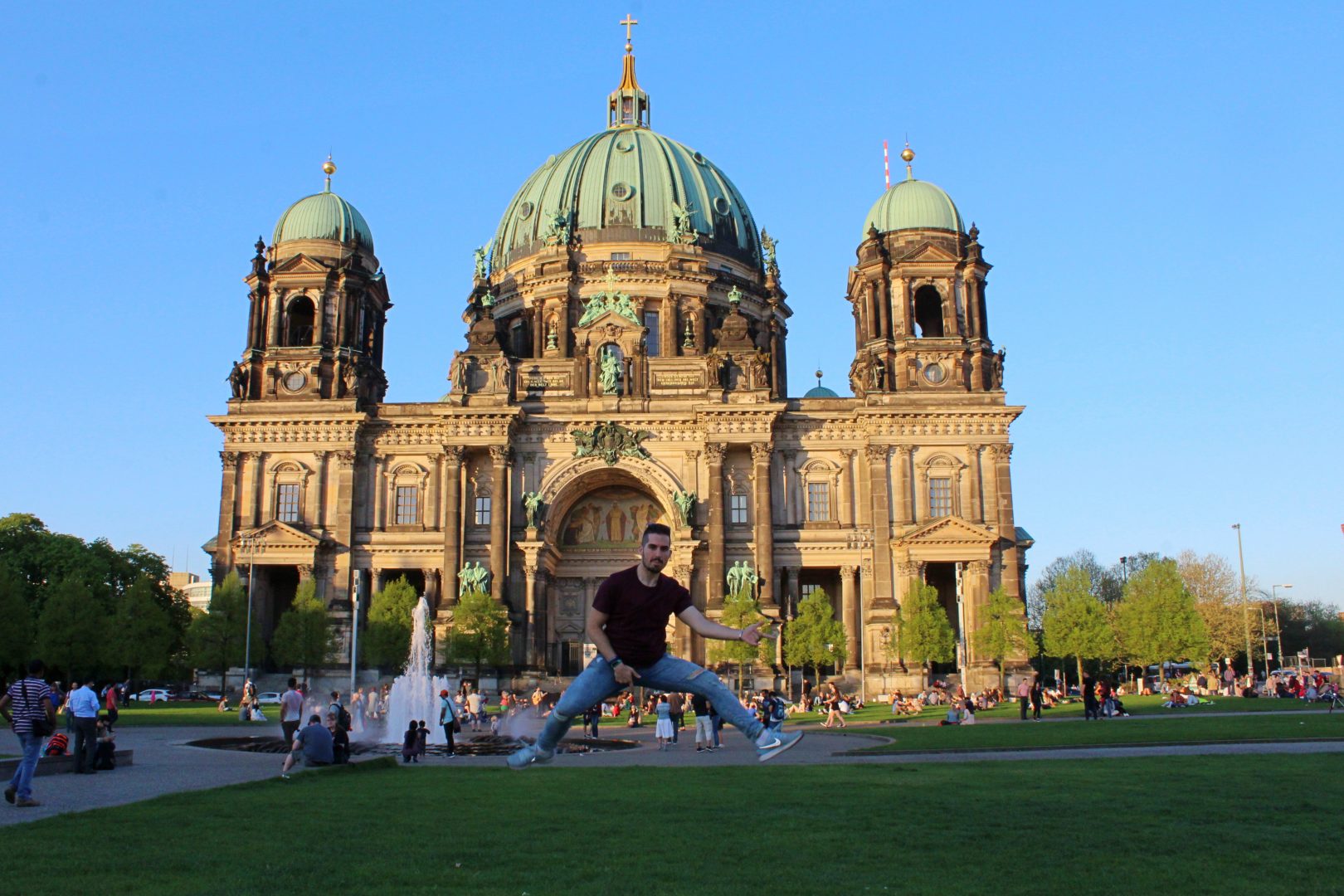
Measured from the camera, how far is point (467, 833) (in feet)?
43.2

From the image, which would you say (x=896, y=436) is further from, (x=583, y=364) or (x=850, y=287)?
(x=583, y=364)

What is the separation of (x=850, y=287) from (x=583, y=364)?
690 inches

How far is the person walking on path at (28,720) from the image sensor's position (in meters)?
16.5

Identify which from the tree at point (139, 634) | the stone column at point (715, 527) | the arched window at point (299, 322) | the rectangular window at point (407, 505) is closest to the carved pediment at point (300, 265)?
the arched window at point (299, 322)

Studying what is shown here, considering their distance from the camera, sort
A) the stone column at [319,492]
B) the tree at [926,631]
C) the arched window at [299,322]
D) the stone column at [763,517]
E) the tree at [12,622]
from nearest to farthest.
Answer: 1. the tree at [12,622]
2. the tree at [926,631]
3. the stone column at [763,517]
4. the stone column at [319,492]
5. the arched window at [299,322]

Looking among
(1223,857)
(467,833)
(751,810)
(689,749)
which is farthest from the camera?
(689,749)

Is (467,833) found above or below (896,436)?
below

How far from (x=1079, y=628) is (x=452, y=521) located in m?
33.3

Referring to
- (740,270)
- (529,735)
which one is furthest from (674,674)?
(740,270)

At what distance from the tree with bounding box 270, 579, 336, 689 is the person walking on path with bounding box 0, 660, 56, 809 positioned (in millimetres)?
46803

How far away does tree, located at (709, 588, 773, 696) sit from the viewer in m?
61.4

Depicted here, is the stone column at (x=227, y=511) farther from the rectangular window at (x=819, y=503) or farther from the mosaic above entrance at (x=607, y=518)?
the rectangular window at (x=819, y=503)

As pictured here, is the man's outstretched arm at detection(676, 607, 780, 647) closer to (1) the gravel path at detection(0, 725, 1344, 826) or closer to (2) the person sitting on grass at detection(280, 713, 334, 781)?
(1) the gravel path at detection(0, 725, 1344, 826)

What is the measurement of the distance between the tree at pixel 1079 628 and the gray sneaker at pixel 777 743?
173ft
